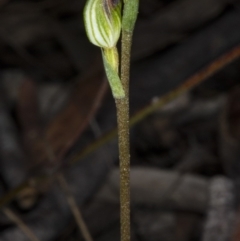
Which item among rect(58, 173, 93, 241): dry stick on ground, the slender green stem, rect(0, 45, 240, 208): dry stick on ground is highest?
the slender green stem

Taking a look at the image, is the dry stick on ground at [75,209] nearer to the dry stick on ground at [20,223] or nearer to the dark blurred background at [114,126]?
the dark blurred background at [114,126]

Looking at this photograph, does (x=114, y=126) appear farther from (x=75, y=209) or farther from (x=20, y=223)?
(x=20, y=223)

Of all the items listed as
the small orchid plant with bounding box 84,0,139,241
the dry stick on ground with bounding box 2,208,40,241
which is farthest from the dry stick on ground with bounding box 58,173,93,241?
the small orchid plant with bounding box 84,0,139,241

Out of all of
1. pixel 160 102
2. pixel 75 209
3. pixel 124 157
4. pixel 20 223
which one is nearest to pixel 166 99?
pixel 160 102

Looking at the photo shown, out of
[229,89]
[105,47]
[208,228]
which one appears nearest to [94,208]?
[208,228]

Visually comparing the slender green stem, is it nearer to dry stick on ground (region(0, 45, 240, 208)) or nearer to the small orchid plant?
the small orchid plant

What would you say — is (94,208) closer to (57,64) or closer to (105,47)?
(57,64)

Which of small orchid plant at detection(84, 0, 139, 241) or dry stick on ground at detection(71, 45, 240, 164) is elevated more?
small orchid plant at detection(84, 0, 139, 241)

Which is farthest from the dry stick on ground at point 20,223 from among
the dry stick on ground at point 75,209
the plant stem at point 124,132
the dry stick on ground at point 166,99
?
the plant stem at point 124,132
